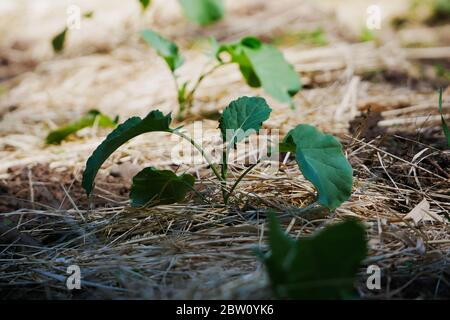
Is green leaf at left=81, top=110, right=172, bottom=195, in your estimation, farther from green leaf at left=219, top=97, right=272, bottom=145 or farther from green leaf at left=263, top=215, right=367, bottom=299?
green leaf at left=263, top=215, right=367, bottom=299

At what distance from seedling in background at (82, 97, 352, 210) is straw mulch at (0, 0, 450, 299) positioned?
7cm

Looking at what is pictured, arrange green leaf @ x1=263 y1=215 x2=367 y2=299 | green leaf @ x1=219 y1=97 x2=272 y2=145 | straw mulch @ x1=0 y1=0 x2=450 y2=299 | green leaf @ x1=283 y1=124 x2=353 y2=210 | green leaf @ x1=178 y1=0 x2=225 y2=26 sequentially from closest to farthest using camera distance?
green leaf @ x1=263 y1=215 x2=367 y2=299 → straw mulch @ x1=0 y1=0 x2=450 y2=299 → green leaf @ x1=283 y1=124 x2=353 y2=210 → green leaf @ x1=219 y1=97 x2=272 y2=145 → green leaf @ x1=178 y1=0 x2=225 y2=26

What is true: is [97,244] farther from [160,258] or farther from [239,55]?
[239,55]

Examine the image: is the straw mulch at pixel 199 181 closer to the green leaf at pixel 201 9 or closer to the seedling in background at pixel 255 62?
the seedling in background at pixel 255 62

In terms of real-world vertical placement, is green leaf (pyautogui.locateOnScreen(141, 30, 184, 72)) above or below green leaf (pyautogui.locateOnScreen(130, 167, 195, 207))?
above

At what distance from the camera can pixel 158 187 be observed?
57.4 inches

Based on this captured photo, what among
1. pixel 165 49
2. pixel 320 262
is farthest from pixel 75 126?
pixel 320 262

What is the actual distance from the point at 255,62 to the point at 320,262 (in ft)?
4.31

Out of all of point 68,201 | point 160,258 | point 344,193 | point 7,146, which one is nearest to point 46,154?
point 7,146

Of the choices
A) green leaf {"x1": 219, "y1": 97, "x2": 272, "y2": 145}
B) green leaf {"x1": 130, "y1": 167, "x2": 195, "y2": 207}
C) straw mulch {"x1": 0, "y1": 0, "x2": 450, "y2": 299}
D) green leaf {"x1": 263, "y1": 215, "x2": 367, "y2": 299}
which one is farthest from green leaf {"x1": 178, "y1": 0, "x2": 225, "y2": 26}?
green leaf {"x1": 263, "y1": 215, "x2": 367, "y2": 299}

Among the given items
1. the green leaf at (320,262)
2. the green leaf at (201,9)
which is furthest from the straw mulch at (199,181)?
the green leaf at (201,9)

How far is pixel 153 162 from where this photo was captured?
6.37 ft

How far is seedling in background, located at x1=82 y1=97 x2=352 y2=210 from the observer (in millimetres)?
1356
